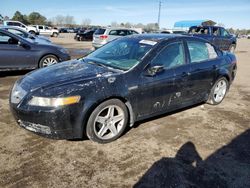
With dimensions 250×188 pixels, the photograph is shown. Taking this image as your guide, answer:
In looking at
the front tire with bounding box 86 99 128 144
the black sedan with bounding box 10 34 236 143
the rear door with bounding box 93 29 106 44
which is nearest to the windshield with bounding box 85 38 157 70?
the black sedan with bounding box 10 34 236 143

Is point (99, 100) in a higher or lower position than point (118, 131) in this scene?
higher

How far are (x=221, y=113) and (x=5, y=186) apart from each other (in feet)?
14.1

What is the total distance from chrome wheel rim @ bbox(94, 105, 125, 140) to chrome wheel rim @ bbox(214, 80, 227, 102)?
8.94 feet

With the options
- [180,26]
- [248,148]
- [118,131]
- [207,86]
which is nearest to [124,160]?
[118,131]

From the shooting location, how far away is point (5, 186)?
114 inches

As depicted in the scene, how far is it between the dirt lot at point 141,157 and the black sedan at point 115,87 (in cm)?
29


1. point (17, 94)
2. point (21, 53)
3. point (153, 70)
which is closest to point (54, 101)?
point (17, 94)

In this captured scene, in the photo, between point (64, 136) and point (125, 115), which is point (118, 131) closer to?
point (125, 115)

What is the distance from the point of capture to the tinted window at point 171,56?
14.5 feet

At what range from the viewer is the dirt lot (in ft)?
10.1

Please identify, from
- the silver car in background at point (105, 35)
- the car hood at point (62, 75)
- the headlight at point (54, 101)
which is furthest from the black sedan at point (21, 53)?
the silver car in background at point (105, 35)

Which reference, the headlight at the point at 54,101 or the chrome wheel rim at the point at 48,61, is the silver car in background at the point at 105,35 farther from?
the headlight at the point at 54,101

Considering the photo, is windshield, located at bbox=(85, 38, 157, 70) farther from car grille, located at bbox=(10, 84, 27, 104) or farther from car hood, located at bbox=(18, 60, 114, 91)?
car grille, located at bbox=(10, 84, 27, 104)

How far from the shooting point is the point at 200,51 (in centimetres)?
525
